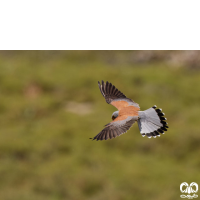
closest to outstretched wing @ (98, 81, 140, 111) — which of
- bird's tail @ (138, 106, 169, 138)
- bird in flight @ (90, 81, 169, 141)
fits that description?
bird in flight @ (90, 81, 169, 141)

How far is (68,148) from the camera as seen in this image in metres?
16.8

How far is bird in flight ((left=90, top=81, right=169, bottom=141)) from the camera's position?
518 cm

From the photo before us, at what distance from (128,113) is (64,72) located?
52.2 feet

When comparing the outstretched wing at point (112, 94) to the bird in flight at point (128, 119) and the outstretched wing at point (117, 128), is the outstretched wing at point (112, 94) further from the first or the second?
the outstretched wing at point (117, 128)

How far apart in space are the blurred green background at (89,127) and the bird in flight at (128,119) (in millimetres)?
8385

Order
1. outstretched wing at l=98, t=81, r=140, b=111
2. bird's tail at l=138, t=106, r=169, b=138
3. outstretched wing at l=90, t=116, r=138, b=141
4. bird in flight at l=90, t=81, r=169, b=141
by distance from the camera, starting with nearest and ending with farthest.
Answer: outstretched wing at l=90, t=116, r=138, b=141
bird in flight at l=90, t=81, r=169, b=141
bird's tail at l=138, t=106, r=169, b=138
outstretched wing at l=98, t=81, r=140, b=111

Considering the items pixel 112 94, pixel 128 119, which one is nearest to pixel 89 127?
pixel 112 94

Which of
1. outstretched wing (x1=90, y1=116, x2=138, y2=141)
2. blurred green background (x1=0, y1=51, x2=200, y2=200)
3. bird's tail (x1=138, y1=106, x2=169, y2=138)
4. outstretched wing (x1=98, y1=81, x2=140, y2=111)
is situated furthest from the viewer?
blurred green background (x1=0, y1=51, x2=200, y2=200)

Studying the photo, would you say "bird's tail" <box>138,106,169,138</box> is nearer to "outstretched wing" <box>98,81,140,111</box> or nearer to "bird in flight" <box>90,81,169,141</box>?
"bird in flight" <box>90,81,169,141</box>

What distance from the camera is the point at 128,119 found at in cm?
545

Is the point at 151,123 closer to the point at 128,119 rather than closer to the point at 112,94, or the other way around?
the point at 128,119

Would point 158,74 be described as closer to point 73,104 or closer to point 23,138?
point 73,104

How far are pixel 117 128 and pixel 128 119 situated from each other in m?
0.31
